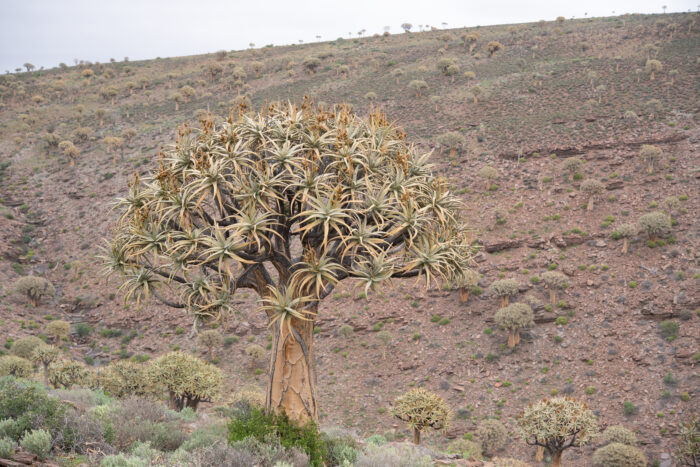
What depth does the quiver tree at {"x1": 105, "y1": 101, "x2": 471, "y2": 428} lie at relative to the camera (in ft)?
27.7

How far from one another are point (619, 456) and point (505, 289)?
9.54m

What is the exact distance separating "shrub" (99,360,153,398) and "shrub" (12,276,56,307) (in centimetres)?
1439

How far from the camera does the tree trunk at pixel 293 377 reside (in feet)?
29.3

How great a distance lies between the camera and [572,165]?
100ft

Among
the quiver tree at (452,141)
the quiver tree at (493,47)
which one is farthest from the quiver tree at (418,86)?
the quiver tree at (493,47)

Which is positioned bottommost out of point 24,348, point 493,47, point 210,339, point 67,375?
point 67,375

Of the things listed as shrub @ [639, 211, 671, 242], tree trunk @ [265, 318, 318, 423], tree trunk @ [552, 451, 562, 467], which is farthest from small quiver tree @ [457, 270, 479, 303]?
tree trunk @ [265, 318, 318, 423]

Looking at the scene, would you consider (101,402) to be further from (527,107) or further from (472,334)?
(527,107)

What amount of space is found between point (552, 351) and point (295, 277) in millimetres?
16772

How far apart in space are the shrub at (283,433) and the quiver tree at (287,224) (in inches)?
12.4

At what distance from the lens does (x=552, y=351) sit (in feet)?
70.5

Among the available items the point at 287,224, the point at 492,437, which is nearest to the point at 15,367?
the point at 287,224

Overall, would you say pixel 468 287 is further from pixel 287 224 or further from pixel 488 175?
pixel 287 224

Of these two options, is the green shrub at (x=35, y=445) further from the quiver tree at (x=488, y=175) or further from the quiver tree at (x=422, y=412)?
the quiver tree at (x=488, y=175)
